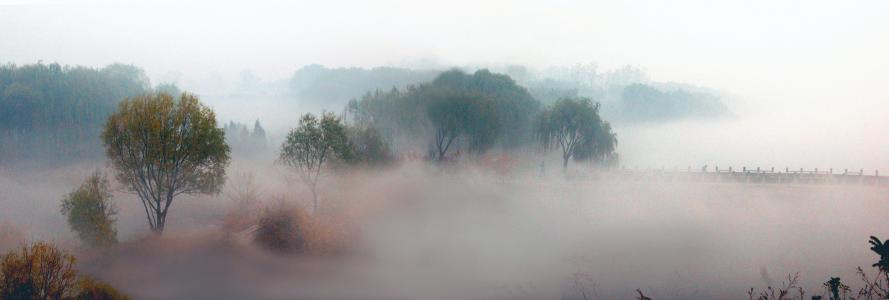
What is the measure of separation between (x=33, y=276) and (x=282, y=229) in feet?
22.4

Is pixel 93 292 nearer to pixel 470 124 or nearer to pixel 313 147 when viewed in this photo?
pixel 313 147

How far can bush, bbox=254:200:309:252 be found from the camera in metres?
14.4

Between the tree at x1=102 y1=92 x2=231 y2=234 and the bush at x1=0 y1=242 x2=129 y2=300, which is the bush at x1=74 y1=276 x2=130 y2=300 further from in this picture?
the tree at x1=102 y1=92 x2=231 y2=234

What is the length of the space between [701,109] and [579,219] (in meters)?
20.4

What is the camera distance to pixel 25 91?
2391 cm

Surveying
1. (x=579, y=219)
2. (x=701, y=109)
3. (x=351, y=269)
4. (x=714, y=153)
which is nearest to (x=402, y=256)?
(x=351, y=269)

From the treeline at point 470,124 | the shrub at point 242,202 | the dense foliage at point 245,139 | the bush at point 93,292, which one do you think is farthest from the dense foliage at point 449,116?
the bush at point 93,292

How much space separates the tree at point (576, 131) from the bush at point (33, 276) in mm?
18841

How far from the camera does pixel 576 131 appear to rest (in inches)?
977

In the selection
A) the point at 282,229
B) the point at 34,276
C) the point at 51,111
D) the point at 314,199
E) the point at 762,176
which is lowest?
the point at 282,229

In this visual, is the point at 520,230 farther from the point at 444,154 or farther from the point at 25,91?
the point at 25,91

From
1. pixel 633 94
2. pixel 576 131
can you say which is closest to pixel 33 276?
pixel 576 131

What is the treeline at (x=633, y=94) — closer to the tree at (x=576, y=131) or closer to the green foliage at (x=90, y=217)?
the tree at (x=576, y=131)

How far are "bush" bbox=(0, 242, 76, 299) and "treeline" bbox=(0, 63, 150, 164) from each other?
15.2 m
